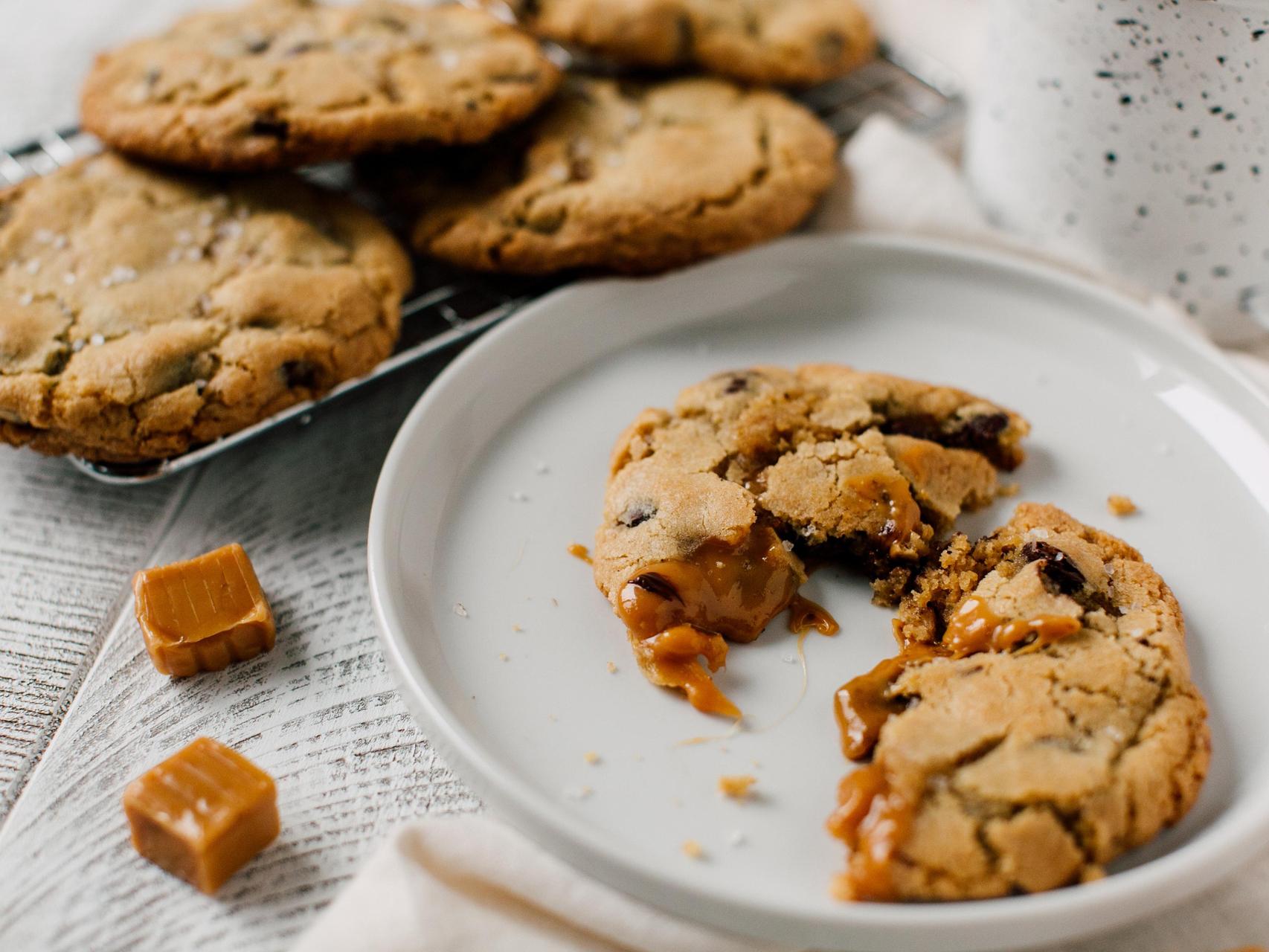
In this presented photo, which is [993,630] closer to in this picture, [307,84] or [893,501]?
[893,501]

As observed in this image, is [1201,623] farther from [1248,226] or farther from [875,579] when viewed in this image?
[1248,226]

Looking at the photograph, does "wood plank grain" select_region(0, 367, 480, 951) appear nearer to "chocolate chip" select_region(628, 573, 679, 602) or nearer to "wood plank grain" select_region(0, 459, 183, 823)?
"wood plank grain" select_region(0, 459, 183, 823)

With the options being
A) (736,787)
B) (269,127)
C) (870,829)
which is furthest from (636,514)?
(269,127)

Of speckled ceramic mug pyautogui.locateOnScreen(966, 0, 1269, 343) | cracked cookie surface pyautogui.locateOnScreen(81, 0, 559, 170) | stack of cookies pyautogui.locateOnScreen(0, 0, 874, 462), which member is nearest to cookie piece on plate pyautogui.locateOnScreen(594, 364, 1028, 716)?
stack of cookies pyautogui.locateOnScreen(0, 0, 874, 462)

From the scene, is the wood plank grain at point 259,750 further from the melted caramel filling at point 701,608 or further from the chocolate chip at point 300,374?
the melted caramel filling at point 701,608

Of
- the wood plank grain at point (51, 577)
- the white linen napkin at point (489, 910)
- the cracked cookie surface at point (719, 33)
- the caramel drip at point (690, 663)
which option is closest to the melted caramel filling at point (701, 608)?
the caramel drip at point (690, 663)

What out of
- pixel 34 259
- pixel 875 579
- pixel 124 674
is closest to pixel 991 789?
pixel 875 579
